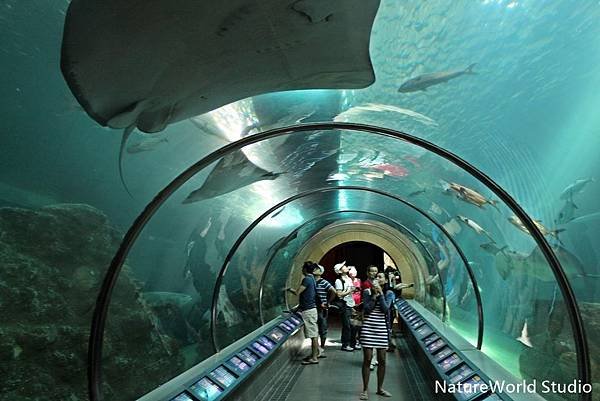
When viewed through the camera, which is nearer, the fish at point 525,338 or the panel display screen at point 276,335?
the fish at point 525,338

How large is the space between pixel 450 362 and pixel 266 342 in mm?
3463

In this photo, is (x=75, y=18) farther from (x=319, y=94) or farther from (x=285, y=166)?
(x=285, y=166)

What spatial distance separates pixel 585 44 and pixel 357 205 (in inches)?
396

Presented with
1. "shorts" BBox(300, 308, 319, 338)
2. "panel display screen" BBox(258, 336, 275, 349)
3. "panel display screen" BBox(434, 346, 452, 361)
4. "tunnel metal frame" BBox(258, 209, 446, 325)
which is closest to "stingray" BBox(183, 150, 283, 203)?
"panel display screen" BBox(258, 336, 275, 349)

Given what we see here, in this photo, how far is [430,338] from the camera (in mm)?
8625

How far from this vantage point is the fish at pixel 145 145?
15.9 ft

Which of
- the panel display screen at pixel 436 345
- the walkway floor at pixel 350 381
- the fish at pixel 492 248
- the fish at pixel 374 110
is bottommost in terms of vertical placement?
the walkway floor at pixel 350 381

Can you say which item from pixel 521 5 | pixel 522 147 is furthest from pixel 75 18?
pixel 522 147

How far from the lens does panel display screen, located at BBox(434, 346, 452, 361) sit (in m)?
6.88

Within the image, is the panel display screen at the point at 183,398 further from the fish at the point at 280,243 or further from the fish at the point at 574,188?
the fish at the point at 280,243

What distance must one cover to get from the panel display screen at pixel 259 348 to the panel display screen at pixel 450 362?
2.77 meters

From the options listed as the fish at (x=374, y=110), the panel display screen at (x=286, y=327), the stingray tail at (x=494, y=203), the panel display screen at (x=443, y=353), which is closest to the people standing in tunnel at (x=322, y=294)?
the panel display screen at (x=286, y=327)

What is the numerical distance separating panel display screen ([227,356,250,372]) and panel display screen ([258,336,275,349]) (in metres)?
1.76

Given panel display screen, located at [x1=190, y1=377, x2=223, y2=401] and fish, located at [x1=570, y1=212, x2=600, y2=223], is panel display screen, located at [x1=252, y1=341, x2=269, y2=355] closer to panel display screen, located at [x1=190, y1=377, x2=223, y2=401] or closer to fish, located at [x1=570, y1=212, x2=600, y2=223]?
panel display screen, located at [x1=190, y1=377, x2=223, y2=401]
